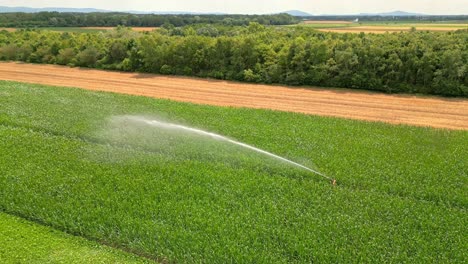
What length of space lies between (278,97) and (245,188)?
1714 cm

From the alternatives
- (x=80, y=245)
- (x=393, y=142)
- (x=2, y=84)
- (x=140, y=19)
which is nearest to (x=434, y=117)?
(x=393, y=142)

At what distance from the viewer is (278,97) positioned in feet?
106

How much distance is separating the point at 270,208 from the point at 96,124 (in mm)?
13191

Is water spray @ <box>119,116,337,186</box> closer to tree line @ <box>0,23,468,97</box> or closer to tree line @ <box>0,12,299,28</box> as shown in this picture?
tree line @ <box>0,23,468,97</box>

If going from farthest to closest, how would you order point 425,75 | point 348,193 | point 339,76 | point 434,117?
point 339,76 → point 425,75 → point 434,117 → point 348,193

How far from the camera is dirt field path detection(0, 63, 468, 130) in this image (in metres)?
27.2

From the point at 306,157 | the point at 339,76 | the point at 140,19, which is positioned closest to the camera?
the point at 306,157

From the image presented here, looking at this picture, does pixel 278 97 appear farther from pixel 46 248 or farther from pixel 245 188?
pixel 46 248

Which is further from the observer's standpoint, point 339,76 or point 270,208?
point 339,76

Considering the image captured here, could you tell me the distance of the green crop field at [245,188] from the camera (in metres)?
12.7

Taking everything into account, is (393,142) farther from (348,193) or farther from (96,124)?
(96,124)

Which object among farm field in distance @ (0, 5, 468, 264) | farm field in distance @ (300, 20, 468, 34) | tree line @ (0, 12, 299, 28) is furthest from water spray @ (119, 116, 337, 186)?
tree line @ (0, 12, 299, 28)

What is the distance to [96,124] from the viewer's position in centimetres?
2386

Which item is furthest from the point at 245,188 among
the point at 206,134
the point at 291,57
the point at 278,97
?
the point at 291,57
